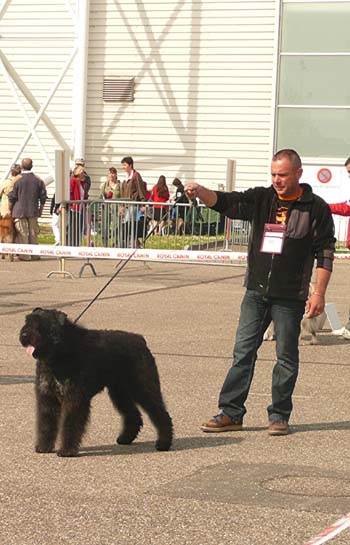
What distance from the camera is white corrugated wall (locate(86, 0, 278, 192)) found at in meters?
30.5

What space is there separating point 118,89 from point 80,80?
100cm

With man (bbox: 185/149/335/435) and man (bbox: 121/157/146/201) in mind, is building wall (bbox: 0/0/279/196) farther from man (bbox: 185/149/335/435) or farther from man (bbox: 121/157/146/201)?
man (bbox: 185/149/335/435)

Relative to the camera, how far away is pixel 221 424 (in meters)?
7.81

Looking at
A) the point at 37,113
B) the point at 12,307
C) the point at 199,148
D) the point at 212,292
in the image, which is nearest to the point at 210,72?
the point at 199,148

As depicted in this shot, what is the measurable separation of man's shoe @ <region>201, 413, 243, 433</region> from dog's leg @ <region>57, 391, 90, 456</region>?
1085mm

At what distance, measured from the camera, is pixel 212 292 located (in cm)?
1711

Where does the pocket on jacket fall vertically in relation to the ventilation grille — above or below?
below

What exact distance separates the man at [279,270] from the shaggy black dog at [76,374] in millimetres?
701

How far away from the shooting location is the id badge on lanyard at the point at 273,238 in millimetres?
7582

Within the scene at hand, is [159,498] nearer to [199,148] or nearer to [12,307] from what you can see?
[12,307]

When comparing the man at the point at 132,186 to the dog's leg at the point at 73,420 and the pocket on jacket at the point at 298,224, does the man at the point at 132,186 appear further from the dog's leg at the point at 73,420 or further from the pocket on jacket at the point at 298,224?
the dog's leg at the point at 73,420

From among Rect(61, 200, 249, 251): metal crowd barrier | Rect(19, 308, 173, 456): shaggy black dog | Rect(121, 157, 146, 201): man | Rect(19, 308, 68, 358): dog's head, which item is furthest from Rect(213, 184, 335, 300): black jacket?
Rect(121, 157, 146, 201): man

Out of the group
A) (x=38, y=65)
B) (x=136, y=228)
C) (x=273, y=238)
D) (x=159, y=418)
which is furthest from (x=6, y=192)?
(x=159, y=418)

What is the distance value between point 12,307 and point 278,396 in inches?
282
